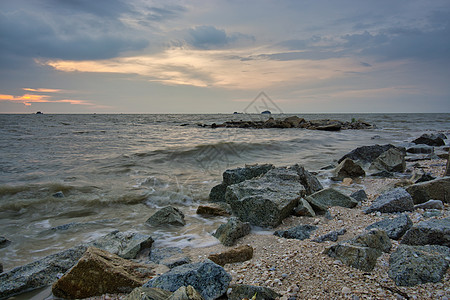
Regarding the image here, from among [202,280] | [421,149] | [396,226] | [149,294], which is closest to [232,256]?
[202,280]

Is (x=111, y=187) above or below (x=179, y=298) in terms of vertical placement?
below

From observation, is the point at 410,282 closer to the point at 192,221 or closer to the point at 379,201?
the point at 379,201

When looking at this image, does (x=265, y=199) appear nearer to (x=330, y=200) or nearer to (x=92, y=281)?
(x=330, y=200)

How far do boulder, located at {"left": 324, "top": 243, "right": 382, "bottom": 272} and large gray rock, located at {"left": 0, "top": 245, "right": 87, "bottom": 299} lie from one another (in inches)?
103

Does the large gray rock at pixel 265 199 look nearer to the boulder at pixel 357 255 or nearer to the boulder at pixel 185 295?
the boulder at pixel 357 255

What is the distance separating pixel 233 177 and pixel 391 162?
4448 mm

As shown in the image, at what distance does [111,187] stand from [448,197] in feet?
20.7

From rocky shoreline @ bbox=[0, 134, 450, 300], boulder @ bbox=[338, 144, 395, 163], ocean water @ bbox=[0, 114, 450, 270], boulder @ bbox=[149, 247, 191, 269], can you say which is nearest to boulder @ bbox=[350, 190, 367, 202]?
rocky shoreline @ bbox=[0, 134, 450, 300]

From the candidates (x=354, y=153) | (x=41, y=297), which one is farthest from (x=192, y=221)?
(x=354, y=153)

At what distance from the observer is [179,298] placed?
169 centimetres

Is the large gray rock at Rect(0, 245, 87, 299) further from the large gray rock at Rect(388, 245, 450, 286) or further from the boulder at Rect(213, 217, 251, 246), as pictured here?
the large gray rock at Rect(388, 245, 450, 286)

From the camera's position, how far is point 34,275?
2650 millimetres

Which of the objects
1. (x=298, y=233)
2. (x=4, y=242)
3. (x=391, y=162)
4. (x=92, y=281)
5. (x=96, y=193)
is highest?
(x=391, y=162)

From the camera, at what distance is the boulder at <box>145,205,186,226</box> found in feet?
14.0
